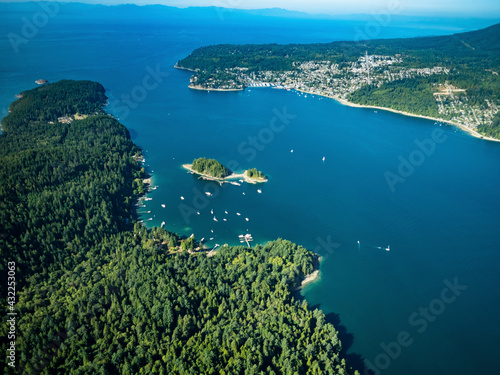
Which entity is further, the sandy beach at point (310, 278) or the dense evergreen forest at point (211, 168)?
the dense evergreen forest at point (211, 168)

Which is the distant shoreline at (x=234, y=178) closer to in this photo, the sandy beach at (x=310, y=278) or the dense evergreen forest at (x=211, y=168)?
the dense evergreen forest at (x=211, y=168)

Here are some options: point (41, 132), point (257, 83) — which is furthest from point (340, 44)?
point (41, 132)

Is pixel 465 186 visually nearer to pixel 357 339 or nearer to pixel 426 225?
pixel 426 225
